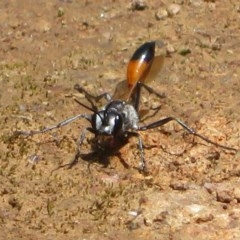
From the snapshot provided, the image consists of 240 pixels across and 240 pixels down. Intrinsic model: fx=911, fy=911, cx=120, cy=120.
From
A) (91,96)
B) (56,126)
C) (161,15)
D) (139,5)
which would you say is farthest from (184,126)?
(139,5)

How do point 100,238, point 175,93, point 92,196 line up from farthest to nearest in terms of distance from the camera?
point 175,93 → point 92,196 → point 100,238

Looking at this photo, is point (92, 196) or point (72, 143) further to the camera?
point (72, 143)

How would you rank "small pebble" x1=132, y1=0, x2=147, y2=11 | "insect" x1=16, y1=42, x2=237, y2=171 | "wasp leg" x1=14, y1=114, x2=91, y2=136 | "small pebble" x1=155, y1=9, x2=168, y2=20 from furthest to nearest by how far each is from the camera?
"small pebble" x1=132, y1=0, x2=147, y2=11 → "small pebble" x1=155, y1=9, x2=168, y2=20 → "wasp leg" x1=14, y1=114, x2=91, y2=136 → "insect" x1=16, y1=42, x2=237, y2=171

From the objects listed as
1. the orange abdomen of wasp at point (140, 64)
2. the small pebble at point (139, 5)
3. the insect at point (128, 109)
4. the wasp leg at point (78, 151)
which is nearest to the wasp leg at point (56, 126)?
the insect at point (128, 109)

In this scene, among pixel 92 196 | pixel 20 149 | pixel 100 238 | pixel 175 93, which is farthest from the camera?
pixel 175 93

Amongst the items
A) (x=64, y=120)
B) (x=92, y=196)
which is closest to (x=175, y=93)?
(x=64, y=120)

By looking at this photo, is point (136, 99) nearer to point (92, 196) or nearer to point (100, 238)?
point (92, 196)

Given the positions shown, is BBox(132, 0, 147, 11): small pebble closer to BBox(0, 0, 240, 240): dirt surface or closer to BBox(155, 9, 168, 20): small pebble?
BBox(0, 0, 240, 240): dirt surface

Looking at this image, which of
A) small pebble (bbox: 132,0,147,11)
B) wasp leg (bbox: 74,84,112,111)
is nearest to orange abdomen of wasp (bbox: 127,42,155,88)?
wasp leg (bbox: 74,84,112,111)
